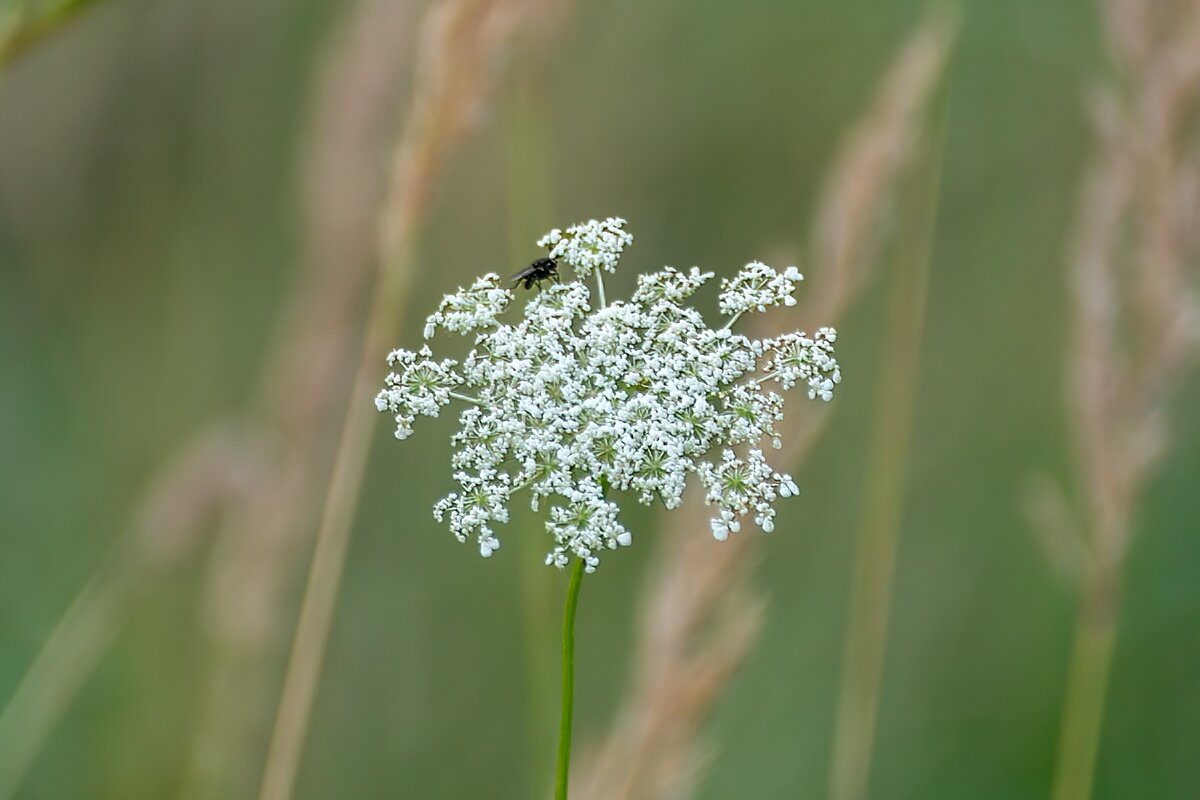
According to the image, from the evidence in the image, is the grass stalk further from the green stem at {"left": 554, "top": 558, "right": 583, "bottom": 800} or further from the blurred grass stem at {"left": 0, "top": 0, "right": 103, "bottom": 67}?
the green stem at {"left": 554, "top": 558, "right": 583, "bottom": 800}

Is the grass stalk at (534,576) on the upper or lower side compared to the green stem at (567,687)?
upper

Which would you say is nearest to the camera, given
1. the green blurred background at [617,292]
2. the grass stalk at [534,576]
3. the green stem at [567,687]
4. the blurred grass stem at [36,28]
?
the green stem at [567,687]

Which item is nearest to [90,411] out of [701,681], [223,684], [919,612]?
[223,684]

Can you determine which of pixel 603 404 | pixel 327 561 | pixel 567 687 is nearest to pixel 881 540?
pixel 327 561

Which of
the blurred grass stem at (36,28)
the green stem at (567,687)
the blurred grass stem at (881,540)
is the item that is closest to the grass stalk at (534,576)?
the blurred grass stem at (881,540)

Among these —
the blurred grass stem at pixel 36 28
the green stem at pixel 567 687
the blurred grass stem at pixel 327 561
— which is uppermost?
the blurred grass stem at pixel 36 28

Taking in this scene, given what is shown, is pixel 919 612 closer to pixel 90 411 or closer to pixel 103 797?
pixel 103 797

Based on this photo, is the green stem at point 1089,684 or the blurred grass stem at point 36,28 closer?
the blurred grass stem at point 36,28

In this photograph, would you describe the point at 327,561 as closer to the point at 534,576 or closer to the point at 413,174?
the point at 534,576

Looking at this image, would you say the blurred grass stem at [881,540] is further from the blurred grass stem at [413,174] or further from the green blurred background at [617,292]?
the green blurred background at [617,292]
